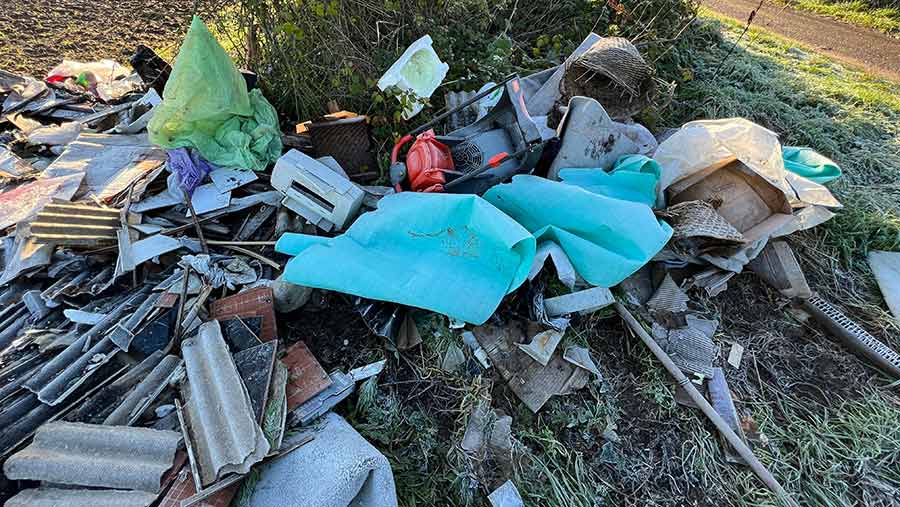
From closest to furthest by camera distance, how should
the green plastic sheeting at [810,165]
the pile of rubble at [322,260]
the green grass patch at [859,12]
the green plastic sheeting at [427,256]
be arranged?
the pile of rubble at [322,260]
the green plastic sheeting at [427,256]
the green plastic sheeting at [810,165]
the green grass patch at [859,12]

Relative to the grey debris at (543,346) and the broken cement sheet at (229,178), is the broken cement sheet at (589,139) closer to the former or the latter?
the grey debris at (543,346)

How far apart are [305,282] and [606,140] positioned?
2.36 meters

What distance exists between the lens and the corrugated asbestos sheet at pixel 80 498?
5.91 feet

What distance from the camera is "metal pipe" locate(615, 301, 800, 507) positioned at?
7.94 ft

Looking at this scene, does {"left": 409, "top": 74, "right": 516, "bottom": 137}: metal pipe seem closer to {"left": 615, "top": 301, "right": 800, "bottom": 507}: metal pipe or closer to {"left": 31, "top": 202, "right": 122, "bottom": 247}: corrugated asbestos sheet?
{"left": 615, "top": 301, "right": 800, "bottom": 507}: metal pipe

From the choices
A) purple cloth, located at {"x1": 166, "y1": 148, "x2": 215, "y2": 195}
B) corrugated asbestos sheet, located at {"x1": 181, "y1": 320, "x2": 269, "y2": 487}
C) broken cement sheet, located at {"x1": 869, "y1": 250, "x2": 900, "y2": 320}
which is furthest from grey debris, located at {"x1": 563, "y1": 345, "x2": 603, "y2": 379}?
purple cloth, located at {"x1": 166, "y1": 148, "x2": 215, "y2": 195}

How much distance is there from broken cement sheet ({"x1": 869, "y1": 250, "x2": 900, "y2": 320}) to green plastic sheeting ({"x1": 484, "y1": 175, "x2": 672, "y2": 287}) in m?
2.01

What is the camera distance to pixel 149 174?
11.2ft

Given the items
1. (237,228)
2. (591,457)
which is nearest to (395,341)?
(591,457)

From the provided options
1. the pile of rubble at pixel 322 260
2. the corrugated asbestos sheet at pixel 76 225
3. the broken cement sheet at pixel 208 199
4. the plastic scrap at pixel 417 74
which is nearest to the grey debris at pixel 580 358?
the pile of rubble at pixel 322 260

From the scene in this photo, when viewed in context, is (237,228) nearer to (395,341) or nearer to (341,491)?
(395,341)

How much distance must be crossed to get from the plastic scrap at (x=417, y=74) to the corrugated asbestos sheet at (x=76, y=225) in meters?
2.14

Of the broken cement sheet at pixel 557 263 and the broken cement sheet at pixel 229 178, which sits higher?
the broken cement sheet at pixel 229 178

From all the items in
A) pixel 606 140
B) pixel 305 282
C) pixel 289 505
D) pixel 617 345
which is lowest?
pixel 617 345
